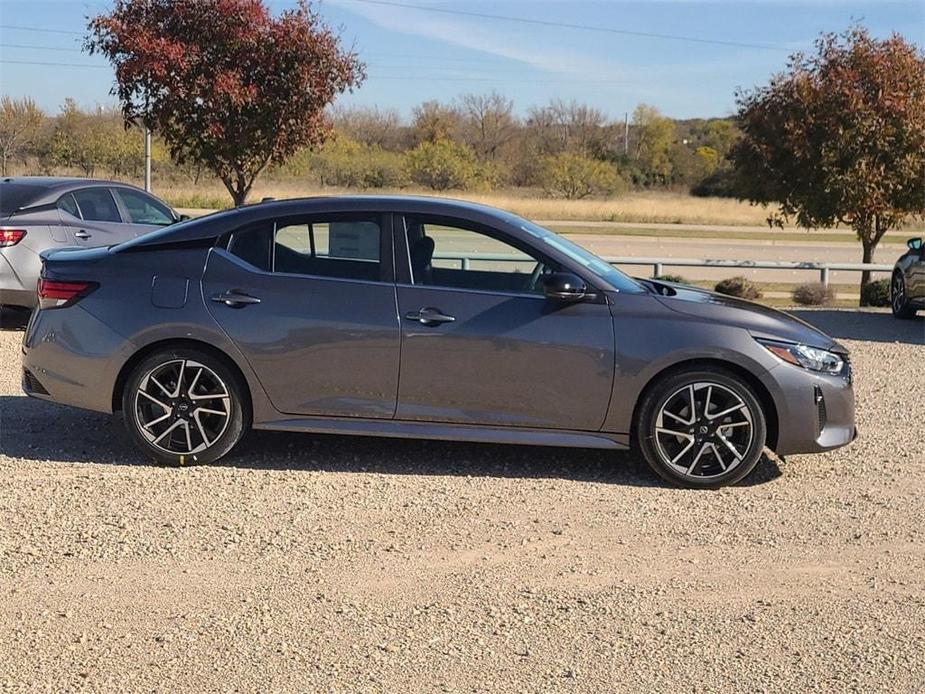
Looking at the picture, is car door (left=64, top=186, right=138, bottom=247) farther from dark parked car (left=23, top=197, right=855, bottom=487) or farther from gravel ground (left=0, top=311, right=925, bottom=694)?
dark parked car (left=23, top=197, right=855, bottom=487)

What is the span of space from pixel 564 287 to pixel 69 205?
7.54m

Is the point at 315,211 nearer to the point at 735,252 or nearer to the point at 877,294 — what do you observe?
the point at 877,294

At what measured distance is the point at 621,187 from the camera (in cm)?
6894

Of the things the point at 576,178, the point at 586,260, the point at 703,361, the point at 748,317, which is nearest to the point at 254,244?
the point at 586,260

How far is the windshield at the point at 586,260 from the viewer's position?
257 inches

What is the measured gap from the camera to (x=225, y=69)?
15.9 m

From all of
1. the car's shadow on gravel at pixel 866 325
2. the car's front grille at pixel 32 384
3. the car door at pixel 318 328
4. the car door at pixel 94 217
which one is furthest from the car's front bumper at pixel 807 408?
the car door at pixel 94 217

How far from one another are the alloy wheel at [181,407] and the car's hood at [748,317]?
2617mm

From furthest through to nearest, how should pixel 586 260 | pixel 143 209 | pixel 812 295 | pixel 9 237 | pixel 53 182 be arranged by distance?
1. pixel 812 295
2. pixel 143 209
3. pixel 53 182
4. pixel 9 237
5. pixel 586 260

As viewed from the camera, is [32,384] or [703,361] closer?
[703,361]

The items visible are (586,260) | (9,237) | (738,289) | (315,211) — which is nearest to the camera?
(315,211)

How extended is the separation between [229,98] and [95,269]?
9.59 meters

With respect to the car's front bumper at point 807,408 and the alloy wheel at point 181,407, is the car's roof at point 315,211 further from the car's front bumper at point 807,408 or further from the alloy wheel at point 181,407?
the car's front bumper at point 807,408

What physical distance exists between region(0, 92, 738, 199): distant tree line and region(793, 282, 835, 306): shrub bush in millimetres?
7729
